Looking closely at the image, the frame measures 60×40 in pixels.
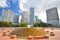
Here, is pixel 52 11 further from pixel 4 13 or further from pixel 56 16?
pixel 4 13

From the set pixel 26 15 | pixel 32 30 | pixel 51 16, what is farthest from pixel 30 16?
pixel 32 30

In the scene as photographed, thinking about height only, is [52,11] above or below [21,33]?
above

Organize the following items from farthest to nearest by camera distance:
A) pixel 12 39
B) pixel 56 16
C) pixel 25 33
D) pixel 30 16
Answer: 1. pixel 30 16
2. pixel 56 16
3. pixel 25 33
4. pixel 12 39

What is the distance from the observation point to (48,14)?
77.5m

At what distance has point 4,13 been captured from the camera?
7962cm

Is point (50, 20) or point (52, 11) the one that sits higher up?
point (52, 11)

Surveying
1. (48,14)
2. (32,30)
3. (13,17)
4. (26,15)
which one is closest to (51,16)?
(48,14)

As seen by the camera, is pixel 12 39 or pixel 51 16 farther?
pixel 51 16

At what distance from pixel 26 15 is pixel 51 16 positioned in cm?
1498

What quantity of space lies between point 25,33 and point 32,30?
0.84 metres

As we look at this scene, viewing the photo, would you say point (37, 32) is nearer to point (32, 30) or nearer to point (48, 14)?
point (32, 30)

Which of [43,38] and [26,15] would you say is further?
[26,15]

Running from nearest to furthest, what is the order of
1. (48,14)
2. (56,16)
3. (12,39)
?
(12,39) < (56,16) < (48,14)

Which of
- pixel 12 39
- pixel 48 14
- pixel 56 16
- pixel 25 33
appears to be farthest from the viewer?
pixel 48 14
